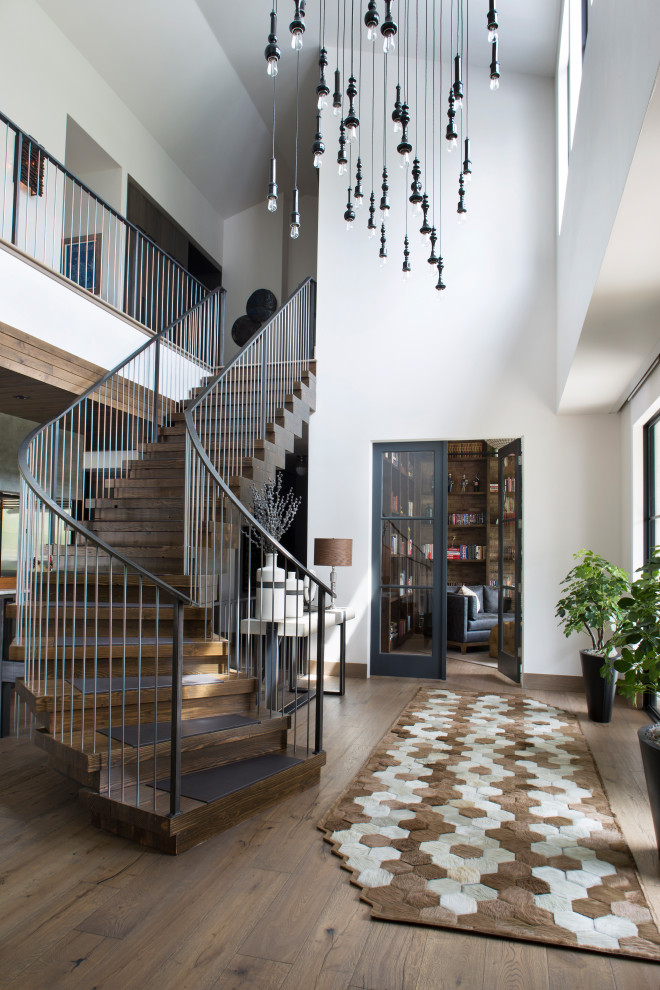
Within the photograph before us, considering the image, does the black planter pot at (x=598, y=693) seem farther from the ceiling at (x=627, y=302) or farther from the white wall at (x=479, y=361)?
the ceiling at (x=627, y=302)

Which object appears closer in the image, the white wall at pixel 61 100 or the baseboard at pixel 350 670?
the white wall at pixel 61 100

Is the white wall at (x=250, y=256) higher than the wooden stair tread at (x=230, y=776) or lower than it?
higher

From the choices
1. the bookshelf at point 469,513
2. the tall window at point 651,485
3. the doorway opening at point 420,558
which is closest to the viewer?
the tall window at point 651,485

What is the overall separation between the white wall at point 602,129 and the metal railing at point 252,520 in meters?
2.32

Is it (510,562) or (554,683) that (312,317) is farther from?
(554,683)

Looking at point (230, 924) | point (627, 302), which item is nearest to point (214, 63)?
point (627, 302)

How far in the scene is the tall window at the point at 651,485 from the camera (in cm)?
548

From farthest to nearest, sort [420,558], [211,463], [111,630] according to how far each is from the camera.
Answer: [420,558], [211,463], [111,630]

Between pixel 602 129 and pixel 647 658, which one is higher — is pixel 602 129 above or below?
above

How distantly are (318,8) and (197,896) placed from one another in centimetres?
771

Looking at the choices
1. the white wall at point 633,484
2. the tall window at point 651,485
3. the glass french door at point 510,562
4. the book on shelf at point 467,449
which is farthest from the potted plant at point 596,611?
the book on shelf at point 467,449

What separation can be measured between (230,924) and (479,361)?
5.55m

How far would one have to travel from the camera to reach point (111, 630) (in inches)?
128

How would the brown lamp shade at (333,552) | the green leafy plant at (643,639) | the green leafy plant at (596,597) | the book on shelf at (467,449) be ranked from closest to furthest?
the green leafy plant at (643,639) → the green leafy plant at (596,597) → the brown lamp shade at (333,552) → the book on shelf at (467,449)
